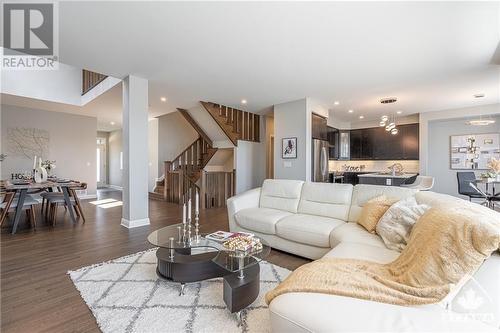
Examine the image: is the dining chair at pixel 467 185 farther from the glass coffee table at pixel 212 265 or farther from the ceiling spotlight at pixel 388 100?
the glass coffee table at pixel 212 265

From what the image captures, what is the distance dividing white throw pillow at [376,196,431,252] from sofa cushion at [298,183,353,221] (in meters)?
0.73

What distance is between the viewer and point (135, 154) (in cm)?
414

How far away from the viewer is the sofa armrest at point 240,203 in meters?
3.40

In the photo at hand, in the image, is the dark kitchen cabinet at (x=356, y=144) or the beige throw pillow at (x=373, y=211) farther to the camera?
the dark kitchen cabinet at (x=356, y=144)

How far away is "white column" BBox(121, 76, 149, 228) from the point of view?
4.08 m

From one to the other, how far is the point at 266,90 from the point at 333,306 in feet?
14.4

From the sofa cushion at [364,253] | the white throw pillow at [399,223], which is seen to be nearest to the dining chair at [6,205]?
the sofa cushion at [364,253]

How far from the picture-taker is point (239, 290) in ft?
5.49

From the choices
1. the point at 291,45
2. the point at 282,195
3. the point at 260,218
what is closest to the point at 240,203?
the point at 260,218

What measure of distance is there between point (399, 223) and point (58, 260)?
364 cm

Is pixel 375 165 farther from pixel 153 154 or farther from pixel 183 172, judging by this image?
pixel 153 154

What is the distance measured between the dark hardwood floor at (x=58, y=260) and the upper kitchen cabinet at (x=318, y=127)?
2.96 metres

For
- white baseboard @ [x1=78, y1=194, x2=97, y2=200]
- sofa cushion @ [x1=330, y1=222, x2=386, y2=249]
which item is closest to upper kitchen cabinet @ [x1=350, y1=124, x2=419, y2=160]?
sofa cushion @ [x1=330, y1=222, x2=386, y2=249]

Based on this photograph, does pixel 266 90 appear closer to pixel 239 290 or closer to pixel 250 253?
pixel 250 253
